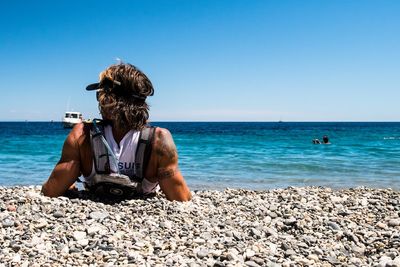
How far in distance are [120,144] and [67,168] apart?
2.39ft

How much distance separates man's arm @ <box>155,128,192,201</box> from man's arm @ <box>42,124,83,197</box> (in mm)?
986

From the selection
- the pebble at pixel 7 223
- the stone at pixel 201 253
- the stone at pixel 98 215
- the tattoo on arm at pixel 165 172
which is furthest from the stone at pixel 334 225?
the pebble at pixel 7 223

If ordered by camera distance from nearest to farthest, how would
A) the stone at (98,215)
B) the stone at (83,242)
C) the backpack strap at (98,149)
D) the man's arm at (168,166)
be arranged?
1. the stone at (83,242)
2. the stone at (98,215)
3. the backpack strap at (98,149)
4. the man's arm at (168,166)

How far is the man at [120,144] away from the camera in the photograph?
203 inches

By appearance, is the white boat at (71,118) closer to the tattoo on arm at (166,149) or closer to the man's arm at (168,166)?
the man's arm at (168,166)

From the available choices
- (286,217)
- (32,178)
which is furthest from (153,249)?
(32,178)

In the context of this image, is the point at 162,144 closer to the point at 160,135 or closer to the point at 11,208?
the point at 160,135

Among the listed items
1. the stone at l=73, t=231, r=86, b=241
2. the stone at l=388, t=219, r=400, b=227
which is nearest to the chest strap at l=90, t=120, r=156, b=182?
the stone at l=73, t=231, r=86, b=241

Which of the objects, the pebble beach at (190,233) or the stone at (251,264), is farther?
the pebble beach at (190,233)

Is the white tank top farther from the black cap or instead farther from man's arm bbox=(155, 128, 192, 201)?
the black cap

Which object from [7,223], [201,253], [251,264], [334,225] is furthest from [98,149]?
[334,225]

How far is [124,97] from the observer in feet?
17.2

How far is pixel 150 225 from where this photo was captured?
447 cm

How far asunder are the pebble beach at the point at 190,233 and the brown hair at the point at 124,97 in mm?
1016
